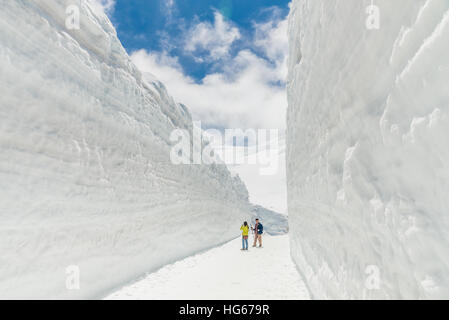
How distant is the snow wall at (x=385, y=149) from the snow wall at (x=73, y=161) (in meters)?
3.46

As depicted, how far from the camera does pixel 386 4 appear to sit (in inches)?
61.6

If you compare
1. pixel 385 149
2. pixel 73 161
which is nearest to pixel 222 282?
pixel 73 161

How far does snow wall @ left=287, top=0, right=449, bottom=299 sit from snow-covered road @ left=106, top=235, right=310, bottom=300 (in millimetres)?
1221

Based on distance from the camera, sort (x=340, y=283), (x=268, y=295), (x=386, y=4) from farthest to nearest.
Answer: (x=268, y=295)
(x=340, y=283)
(x=386, y=4)

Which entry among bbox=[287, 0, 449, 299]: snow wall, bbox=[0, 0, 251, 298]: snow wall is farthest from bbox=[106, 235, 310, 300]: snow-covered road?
A: bbox=[287, 0, 449, 299]: snow wall

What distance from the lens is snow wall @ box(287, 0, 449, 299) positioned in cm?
121

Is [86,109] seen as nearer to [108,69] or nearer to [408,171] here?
[108,69]

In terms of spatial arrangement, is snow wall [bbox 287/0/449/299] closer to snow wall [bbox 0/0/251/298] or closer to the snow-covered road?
the snow-covered road

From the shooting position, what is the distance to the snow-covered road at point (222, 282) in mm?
3887

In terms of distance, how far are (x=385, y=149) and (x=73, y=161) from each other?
3.92 meters

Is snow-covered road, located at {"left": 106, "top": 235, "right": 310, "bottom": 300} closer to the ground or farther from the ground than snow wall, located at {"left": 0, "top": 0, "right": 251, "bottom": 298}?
closer to the ground

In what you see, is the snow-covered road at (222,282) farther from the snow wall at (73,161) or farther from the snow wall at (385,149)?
the snow wall at (385,149)

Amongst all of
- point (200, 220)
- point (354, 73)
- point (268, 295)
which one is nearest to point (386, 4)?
point (354, 73)
